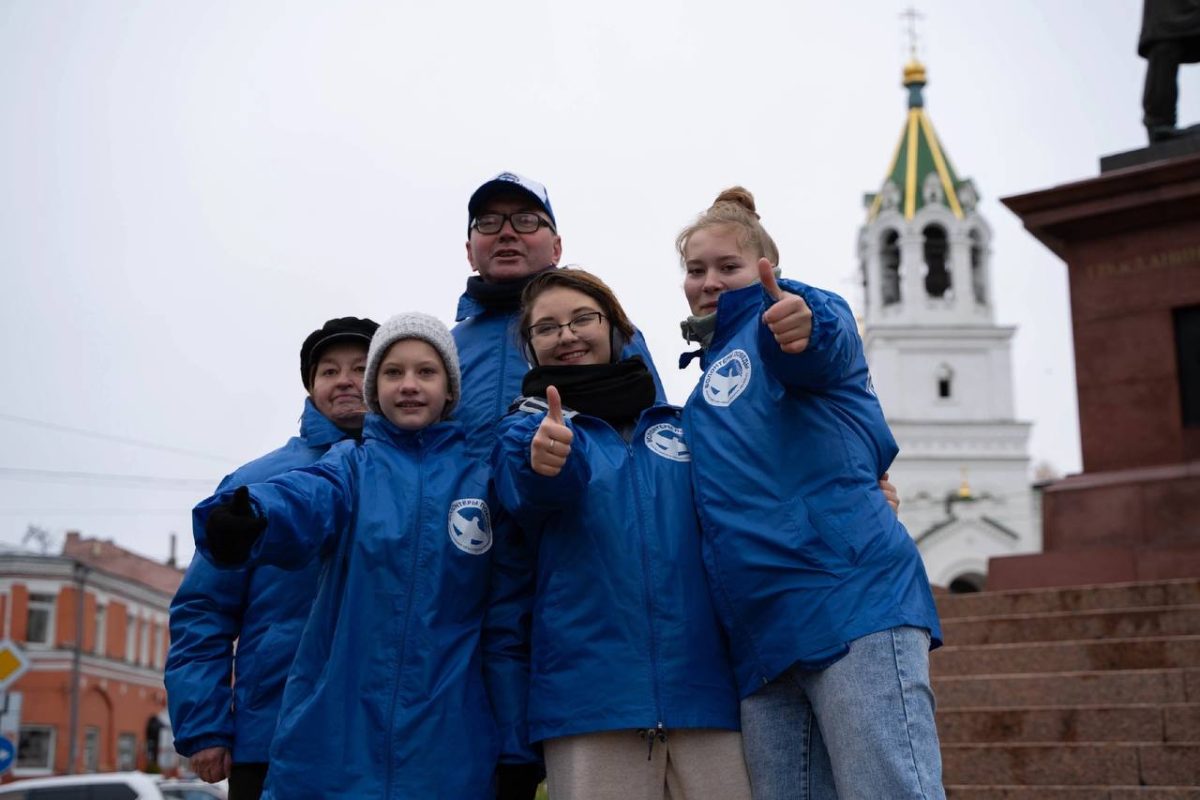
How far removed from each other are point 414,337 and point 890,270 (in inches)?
2195

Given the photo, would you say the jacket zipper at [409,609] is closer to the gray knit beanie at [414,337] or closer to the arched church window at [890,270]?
the gray knit beanie at [414,337]

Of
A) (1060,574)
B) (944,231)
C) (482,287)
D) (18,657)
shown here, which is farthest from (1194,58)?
(944,231)

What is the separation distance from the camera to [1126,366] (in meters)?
8.86

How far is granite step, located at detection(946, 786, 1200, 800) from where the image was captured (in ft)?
16.6

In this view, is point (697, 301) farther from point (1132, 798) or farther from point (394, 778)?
point (1132, 798)

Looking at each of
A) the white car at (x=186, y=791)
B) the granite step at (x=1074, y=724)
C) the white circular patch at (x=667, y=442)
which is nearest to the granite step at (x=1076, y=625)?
the granite step at (x=1074, y=724)

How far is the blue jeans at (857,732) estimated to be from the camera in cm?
271

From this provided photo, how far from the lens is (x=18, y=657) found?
1173 cm

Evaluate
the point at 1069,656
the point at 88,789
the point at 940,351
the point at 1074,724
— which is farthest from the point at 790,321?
the point at 940,351

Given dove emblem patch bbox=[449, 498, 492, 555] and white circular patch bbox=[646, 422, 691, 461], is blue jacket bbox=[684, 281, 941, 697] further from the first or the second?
dove emblem patch bbox=[449, 498, 492, 555]

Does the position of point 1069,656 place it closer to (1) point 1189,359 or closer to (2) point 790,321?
(1) point 1189,359

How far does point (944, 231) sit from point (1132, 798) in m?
52.5

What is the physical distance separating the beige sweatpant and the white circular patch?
0.62m

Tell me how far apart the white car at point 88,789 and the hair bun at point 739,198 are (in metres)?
10.9
